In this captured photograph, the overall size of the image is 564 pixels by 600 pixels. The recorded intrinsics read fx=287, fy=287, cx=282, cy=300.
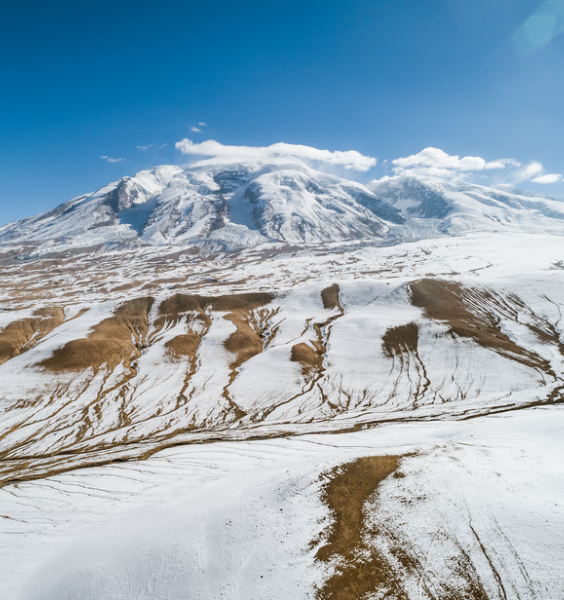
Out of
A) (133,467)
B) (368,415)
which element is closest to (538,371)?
(368,415)

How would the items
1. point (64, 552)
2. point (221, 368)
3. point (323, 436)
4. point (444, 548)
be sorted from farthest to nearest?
point (221, 368)
point (323, 436)
point (64, 552)
point (444, 548)

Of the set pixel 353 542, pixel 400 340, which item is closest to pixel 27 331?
pixel 353 542

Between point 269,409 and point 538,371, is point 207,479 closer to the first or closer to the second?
point 269,409

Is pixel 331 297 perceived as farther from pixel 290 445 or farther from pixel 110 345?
pixel 290 445

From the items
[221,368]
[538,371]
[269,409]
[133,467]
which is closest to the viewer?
[133,467]

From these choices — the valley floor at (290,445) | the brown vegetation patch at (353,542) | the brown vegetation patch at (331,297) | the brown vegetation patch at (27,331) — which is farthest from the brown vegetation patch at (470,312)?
the brown vegetation patch at (27,331)

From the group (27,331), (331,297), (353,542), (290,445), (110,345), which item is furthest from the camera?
(331,297)
